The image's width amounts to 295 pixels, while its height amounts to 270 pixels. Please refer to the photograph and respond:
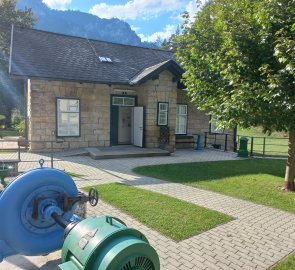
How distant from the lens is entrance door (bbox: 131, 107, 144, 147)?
1447 centimetres

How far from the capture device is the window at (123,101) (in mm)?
14633

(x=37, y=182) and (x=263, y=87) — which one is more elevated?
(x=263, y=87)

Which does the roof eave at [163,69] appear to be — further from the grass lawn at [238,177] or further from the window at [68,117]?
the grass lawn at [238,177]

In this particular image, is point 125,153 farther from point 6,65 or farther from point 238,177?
point 6,65

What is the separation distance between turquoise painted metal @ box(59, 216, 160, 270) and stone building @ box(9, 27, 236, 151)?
11.0 meters

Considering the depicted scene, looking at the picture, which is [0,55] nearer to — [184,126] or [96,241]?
[184,126]

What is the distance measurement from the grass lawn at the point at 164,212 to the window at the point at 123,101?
807 centimetres

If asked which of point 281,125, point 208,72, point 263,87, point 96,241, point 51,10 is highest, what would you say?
point 51,10

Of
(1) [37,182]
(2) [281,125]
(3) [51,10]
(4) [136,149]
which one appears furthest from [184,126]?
(3) [51,10]

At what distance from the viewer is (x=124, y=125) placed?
1551cm

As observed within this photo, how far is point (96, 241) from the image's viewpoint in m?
2.08

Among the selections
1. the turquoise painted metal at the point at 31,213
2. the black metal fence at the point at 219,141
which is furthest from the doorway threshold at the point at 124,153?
the turquoise painted metal at the point at 31,213

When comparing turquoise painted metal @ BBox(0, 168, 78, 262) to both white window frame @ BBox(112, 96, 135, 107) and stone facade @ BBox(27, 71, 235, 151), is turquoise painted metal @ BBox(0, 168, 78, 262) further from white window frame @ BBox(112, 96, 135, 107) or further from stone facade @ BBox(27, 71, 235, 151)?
white window frame @ BBox(112, 96, 135, 107)

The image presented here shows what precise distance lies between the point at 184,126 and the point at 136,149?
14.4 feet
